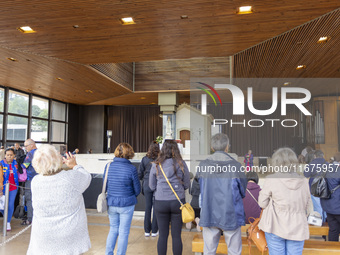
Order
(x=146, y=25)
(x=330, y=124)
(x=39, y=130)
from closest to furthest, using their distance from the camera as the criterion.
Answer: (x=146, y=25) → (x=330, y=124) → (x=39, y=130)

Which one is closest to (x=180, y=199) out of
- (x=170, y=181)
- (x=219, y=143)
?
(x=170, y=181)

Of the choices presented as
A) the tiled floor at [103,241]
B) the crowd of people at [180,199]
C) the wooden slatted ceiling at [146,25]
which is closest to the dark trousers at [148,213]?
the tiled floor at [103,241]

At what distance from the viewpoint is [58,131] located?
17406mm

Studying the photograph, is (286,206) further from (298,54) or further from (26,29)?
(298,54)

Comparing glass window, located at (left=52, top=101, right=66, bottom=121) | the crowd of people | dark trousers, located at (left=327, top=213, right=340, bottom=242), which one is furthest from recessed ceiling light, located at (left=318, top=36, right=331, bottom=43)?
glass window, located at (left=52, top=101, right=66, bottom=121)

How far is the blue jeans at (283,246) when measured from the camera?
2.35 meters

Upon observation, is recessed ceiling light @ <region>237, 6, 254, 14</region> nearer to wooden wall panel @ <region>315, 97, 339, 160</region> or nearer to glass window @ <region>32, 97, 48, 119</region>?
wooden wall panel @ <region>315, 97, 339, 160</region>

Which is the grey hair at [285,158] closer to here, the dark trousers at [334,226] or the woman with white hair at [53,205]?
the woman with white hair at [53,205]

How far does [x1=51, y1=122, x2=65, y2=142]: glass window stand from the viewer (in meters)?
17.0

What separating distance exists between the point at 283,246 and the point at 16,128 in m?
14.6

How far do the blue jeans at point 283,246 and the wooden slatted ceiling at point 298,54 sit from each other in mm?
5124

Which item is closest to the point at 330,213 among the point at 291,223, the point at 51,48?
the point at 291,223

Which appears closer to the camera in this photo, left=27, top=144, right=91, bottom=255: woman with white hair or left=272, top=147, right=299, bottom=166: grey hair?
left=27, top=144, right=91, bottom=255: woman with white hair

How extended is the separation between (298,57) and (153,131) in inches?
505
